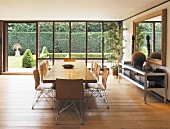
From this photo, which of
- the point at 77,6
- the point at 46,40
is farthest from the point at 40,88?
the point at 46,40

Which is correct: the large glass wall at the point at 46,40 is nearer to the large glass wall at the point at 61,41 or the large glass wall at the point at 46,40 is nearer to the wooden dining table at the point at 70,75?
the large glass wall at the point at 61,41

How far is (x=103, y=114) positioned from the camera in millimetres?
4457

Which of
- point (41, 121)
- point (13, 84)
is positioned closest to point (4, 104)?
point (41, 121)

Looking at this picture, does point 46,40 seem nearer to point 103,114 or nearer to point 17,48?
point 17,48

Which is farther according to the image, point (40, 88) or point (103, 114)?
point (40, 88)

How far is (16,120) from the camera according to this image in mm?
4055

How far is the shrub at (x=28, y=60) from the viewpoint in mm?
10289

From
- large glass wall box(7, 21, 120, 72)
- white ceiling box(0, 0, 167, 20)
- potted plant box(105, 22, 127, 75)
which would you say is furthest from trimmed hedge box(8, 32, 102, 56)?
white ceiling box(0, 0, 167, 20)

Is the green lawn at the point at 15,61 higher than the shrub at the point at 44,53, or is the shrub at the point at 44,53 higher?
the shrub at the point at 44,53

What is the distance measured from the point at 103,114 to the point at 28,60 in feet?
21.5

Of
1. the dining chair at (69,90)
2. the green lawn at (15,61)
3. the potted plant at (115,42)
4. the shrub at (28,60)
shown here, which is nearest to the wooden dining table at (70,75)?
the dining chair at (69,90)

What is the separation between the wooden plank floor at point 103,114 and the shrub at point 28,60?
13.7 feet

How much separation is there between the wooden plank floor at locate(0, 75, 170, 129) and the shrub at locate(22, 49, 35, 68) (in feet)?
13.7

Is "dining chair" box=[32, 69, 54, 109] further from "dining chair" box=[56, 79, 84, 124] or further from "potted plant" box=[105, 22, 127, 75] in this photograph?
"potted plant" box=[105, 22, 127, 75]
